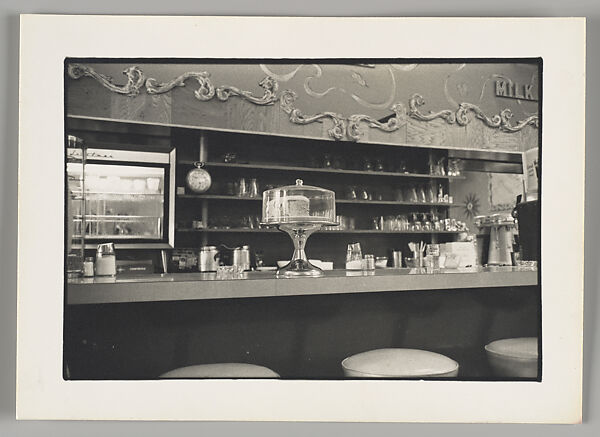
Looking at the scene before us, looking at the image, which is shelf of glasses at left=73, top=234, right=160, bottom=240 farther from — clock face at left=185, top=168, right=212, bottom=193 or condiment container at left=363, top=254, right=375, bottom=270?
condiment container at left=363, top=254, right=375, bottom=270

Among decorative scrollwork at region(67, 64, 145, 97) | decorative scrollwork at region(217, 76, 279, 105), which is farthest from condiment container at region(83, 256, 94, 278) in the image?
decorative scrollwork at region(217, 76, 279, 105)

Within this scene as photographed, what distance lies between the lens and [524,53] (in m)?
1.27

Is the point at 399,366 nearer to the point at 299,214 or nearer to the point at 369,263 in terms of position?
the point at 369,263

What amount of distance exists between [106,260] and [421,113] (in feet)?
3.77

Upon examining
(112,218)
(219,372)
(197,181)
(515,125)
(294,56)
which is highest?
(294,56)

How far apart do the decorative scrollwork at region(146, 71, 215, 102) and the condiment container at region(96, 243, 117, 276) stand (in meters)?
0.53

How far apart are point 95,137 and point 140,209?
29cm

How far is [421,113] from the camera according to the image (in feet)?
4.50

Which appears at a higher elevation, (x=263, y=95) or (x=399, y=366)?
(x=263, y=95)

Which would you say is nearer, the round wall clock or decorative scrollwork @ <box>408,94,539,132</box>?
decorative scrollwork @ <box>408,94,539,132</box>

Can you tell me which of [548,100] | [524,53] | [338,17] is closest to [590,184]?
[548,100]

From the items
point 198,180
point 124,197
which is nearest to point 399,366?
point 198,180

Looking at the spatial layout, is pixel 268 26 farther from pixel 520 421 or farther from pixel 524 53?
pixel 520 421

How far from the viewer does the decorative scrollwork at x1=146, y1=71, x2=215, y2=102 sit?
1.29 m
